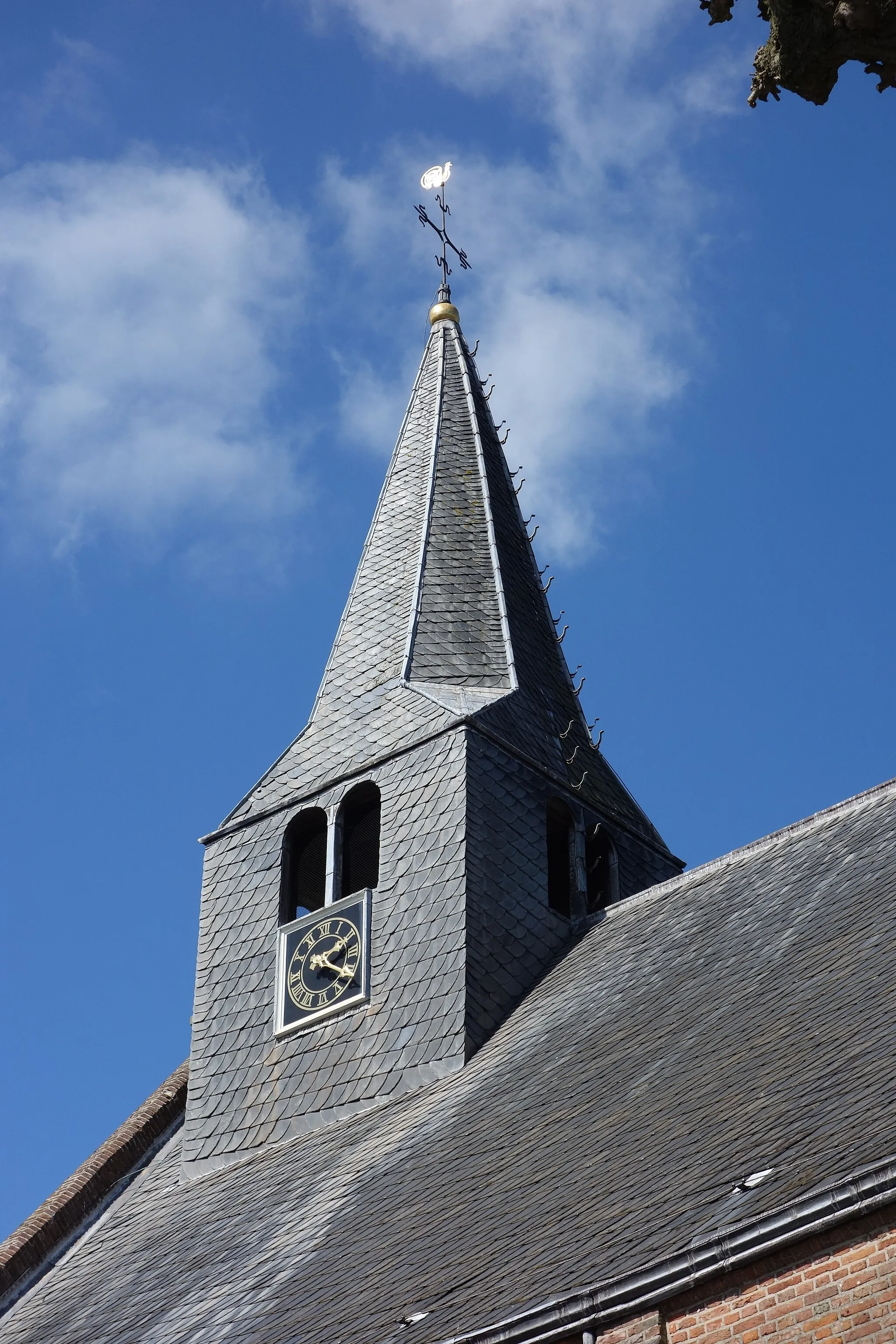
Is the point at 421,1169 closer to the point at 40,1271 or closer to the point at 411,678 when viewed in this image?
the point at 40,1271

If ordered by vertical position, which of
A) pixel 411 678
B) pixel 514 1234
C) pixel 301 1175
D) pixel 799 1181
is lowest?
pixel 799 1181

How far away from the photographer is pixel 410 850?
19.9 metres

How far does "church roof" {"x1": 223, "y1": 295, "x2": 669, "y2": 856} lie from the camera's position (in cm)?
2123

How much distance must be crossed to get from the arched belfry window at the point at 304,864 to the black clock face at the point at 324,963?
0.71 m

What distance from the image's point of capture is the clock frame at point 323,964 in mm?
19297

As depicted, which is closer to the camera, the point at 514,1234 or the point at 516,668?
the point at 514,1234

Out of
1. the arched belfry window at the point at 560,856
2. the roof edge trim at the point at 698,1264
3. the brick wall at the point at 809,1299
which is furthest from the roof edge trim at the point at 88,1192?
the brick wall at the point at 809,1299

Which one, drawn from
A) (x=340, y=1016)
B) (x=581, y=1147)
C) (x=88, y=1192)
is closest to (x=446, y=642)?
(x=340, y=1016)

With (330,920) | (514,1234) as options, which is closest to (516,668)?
(330,920)

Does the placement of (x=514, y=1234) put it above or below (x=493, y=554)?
below

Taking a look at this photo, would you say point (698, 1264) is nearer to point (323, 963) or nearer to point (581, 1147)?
point (581, 1147)

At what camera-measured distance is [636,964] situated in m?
17.9

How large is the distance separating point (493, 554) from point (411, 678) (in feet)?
7.93

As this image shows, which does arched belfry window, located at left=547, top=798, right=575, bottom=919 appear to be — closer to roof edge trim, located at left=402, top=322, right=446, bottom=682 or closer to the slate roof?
the slate roof
